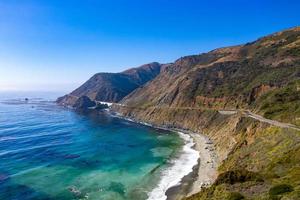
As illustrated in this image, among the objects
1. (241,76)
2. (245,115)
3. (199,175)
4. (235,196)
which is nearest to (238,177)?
(235,196)

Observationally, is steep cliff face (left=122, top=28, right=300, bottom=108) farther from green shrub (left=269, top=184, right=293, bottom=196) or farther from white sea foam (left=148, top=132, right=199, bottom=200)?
green shrub (left=269, top=184, right=293, bottom=196)

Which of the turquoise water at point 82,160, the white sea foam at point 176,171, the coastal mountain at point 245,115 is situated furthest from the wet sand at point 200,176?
the turquoise water at point 82,160

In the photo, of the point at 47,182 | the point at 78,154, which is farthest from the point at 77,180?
the point at 78,154

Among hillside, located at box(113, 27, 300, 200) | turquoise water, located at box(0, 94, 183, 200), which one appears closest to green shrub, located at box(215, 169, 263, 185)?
hillside, located at box(113, 27, 300, 200)

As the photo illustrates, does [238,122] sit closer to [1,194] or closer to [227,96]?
[227,96]

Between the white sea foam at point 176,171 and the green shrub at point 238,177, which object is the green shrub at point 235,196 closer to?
the green shrub at point 238,177

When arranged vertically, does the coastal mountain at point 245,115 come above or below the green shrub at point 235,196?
above
